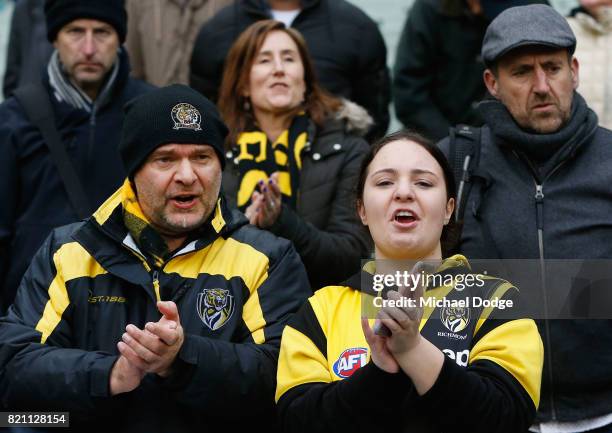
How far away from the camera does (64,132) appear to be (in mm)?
5926

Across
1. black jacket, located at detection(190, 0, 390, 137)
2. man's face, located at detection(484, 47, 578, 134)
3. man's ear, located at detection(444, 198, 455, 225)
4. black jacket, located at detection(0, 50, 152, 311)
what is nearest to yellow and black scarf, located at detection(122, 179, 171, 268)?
man's ear, located at detection(444, 198, 455, 225)

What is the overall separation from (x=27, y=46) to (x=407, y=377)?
4.04 metres

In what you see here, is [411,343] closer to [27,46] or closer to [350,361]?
[350,361]

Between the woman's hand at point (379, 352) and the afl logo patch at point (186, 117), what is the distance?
1291mm

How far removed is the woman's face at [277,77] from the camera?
5918 millimetres

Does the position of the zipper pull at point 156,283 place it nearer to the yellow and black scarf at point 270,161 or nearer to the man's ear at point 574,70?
the yellow and black scarf at point 270,161

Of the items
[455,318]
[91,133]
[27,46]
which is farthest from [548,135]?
[27,46]

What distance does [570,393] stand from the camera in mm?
4609

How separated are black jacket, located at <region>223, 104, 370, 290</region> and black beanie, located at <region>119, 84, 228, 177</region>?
708 mm

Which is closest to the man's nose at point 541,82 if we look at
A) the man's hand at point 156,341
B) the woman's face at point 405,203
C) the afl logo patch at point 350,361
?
the woman's face at point 405,203

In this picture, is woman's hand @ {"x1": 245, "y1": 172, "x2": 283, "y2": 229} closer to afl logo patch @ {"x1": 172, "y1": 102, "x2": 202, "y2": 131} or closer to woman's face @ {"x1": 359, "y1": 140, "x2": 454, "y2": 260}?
afl logo patch @ {"x1": 172, "y1": 102, "x2": 202, "y2": 131}

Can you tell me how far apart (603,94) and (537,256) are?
1.43 metres

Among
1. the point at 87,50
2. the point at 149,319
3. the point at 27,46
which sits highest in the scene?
Result: the point at 27,46

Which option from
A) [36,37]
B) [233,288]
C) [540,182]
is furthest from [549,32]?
[36,37]
